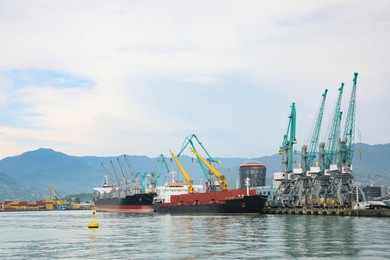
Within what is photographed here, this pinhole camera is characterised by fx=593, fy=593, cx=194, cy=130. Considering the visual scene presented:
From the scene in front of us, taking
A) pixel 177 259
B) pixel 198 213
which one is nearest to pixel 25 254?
pixel 177 259

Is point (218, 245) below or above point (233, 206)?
below

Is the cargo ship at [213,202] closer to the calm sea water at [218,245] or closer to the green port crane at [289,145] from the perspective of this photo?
the green port crane at [289,145]

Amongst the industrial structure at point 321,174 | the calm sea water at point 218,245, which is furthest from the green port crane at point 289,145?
the calm sea water at point 218,245

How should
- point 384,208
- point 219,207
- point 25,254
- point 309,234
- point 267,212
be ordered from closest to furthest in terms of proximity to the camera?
point 25,254 → point 309,234 → point 384,208 → point 219,207 → point 267,212

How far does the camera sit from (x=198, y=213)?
143 metres

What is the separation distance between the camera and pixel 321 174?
457 ft

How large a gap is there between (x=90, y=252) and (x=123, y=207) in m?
142

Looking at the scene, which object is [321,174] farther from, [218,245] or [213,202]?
[218,245]

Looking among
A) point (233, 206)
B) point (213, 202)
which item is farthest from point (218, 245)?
point (213, 202)

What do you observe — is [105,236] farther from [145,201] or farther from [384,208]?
[145,201]

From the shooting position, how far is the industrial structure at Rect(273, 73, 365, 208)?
134000 millimetres

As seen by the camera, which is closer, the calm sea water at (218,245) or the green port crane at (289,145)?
the calm sea water at (218,245)

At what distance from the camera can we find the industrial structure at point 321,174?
134000 millimetres

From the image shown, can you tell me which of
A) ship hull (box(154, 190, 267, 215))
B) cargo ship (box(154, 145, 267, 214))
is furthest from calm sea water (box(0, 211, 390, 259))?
cargo ship (box(154, 145, 267, 214))
